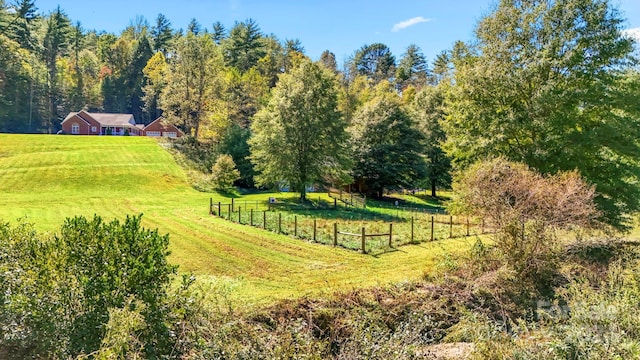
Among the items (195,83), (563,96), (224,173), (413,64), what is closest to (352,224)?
(563,96)

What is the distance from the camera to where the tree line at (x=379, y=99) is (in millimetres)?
14055

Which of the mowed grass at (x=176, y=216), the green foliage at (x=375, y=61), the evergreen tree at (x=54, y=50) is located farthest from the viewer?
the green foliage at (x=375, y=61)

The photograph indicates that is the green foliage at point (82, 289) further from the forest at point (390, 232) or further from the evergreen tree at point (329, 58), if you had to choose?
the evergreen tree at point (329, 58)

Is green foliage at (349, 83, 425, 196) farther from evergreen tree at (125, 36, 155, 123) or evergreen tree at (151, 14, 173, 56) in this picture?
evergreen tree at (151, 14, 173, 56)

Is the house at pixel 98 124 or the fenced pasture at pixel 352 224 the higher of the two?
the house at pixel 98 124

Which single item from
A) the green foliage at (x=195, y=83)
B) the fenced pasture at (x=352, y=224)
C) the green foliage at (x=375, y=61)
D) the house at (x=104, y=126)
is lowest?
the fenced pasture at (x=352, y=224)

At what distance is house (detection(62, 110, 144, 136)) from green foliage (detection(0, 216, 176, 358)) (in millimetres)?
61928

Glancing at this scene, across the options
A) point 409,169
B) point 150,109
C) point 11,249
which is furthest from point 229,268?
point 150,109

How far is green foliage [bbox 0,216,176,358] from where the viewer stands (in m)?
5.14

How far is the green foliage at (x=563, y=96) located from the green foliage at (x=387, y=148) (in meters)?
18.4

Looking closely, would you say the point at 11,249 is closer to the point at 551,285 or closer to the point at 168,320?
the point at 168,320

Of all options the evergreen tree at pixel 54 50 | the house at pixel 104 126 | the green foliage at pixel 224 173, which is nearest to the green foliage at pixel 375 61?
the house at pixel 104 126

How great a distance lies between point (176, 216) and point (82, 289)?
58.0 ft

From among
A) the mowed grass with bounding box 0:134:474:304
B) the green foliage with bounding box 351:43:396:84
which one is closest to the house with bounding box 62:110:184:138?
the mowed grass with bounding box 0:134:474:304
